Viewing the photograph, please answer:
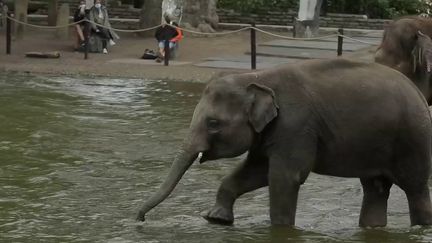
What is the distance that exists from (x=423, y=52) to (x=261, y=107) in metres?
3.18

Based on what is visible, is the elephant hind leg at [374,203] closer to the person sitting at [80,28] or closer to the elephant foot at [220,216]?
the elephant foot at [220,216]

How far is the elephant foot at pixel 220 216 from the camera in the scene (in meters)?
8.08

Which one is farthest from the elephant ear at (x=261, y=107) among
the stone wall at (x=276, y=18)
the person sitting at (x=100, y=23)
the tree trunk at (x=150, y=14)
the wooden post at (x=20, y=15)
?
the stone wall at (x=276, y=18)

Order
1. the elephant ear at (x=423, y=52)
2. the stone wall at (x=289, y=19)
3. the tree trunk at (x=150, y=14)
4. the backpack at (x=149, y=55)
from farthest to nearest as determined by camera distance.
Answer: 1. the stone wall at (x=289, y=19)
2. the tree trunk at (x=150, y=14)
3. the backpack at (x=149, y=55)
4. the elephant ear at (x=423, y=52)

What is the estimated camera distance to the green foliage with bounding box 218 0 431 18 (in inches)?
1348

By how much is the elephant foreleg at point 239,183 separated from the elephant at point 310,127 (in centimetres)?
10

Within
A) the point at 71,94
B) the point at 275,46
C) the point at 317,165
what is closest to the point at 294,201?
the point at 317,165

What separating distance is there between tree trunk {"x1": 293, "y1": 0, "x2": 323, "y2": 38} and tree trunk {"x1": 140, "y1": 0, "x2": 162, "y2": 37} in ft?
13.5

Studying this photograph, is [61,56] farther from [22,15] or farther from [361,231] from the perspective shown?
[361,231]

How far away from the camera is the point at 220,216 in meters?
8.09

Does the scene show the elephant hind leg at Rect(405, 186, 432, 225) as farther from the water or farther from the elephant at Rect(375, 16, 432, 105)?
the elephant at Rect(375, 16, 432, 105)

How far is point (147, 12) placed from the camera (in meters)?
Result: 30.5

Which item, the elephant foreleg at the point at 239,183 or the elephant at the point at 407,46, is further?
the elephant at the point at 407,46

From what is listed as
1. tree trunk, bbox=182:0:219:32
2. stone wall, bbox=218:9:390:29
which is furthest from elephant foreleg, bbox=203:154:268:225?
stone wall, bbox=218:9:390:29
